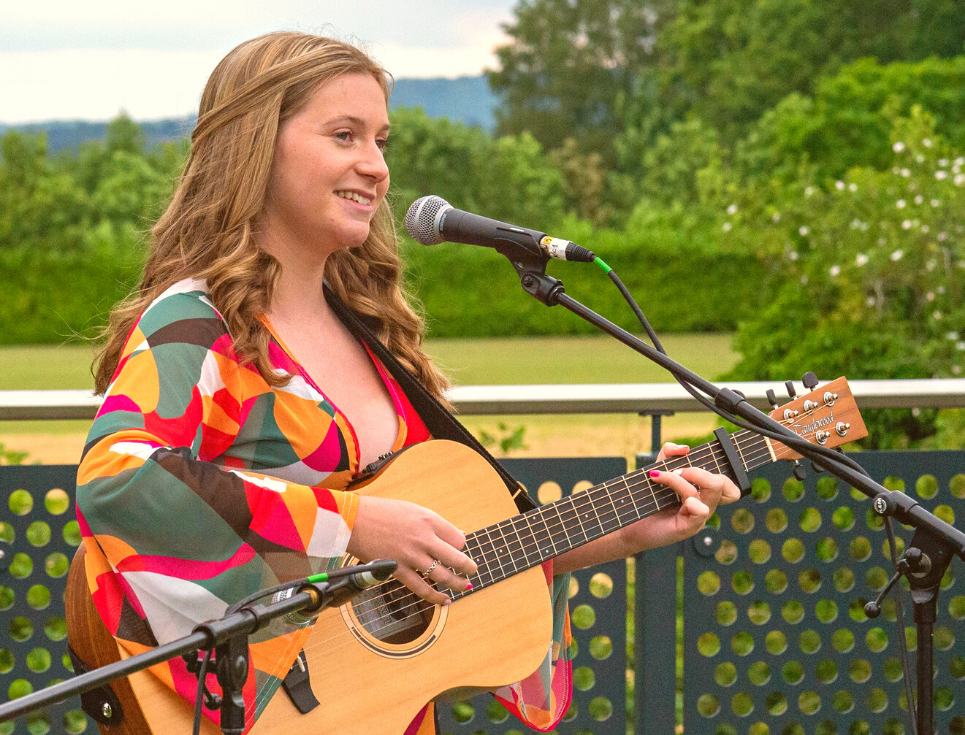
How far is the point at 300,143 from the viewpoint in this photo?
2.03 m

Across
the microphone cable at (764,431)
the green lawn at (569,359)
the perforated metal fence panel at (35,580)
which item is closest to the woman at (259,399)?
the microphone cable at (764,431)

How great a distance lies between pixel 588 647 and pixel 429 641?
81cm

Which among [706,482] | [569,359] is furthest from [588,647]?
[569,359]

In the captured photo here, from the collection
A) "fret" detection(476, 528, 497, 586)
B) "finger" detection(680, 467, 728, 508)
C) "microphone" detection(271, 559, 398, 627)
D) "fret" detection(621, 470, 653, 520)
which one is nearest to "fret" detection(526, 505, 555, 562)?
"fret" detection(476, 528, 497, 586)

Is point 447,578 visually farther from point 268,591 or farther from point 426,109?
point 426,109

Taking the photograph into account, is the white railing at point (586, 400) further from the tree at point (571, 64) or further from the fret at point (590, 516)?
the tree at point (571, 64)

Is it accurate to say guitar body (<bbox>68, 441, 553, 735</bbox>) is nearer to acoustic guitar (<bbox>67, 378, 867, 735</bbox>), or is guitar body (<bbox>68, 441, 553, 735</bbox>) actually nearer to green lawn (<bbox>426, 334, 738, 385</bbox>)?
acoustic guitar (<bbox>67, 378, 867, 735</bbox>)

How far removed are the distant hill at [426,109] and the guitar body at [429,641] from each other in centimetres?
3608

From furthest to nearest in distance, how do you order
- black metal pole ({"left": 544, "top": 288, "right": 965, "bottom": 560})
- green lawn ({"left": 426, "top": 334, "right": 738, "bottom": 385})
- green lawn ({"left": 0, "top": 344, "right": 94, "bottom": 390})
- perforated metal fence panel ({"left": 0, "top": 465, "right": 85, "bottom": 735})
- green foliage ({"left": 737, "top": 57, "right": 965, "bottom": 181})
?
green foliage ({"left": 737, "top": 57, "right": 965, "bottom": 181}), green lawn ({"left": 426, "top": 334, "right": 738, "bottom": 385}), green lawn ({"left": 0, "top": 344, "right": 94, "bottom": 390}), perforated metal fence panel ({"left": 0, "top": 465, "right": 85, "bottom": 735}), black metal pole ({"left": 544, "top": 288, "right": 965, "bottom": 560})

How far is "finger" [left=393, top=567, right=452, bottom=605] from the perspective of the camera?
1946 mm

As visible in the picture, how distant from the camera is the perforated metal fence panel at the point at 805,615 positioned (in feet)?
9.33

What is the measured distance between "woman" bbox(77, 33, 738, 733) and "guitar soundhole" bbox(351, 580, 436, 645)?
0.07m

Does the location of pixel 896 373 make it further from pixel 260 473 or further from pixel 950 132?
pixel 950 132

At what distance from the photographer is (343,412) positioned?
2.14 metres
